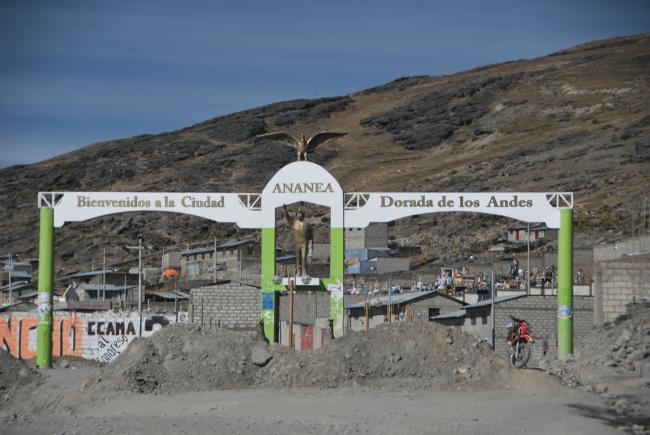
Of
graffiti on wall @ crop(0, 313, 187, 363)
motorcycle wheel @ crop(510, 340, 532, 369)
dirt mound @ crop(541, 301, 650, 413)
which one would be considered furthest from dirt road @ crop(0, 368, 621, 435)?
graffiti on wall @ crop(0, 313, 187, 363)

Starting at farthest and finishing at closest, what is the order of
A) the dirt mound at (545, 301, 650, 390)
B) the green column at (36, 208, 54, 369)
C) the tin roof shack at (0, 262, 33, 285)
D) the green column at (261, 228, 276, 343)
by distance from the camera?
the tin roof shack at (0, 262, 33, 285), the green column at (36, 208, 54, 369), the green column at (261, 228, 276, 343), the dirt mound at (545, 301, 650, 390)

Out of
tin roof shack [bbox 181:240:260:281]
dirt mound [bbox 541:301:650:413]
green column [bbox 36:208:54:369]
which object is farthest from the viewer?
tin roof shack [bbox 181:240:260:281]

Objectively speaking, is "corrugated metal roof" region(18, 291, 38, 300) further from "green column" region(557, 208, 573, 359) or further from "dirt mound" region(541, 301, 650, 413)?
"green column" region(557, 208, 573, 359)

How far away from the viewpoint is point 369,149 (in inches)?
7101

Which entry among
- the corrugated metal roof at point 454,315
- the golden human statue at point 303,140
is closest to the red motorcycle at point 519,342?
the golden human statue at point 303,140

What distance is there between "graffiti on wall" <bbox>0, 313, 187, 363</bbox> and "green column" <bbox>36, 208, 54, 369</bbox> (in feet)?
24.0

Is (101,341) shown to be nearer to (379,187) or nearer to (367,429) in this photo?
(367,429)

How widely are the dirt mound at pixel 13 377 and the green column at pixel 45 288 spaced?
2.63 m

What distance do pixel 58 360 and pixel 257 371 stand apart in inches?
482

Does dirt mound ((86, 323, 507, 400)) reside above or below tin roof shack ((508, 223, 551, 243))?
below

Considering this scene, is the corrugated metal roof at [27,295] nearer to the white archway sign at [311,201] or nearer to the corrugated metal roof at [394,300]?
the corrugated metal roof at [394,300]

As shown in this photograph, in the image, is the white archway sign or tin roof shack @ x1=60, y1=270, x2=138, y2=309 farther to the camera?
tin roof shack @ x1=60, y1=270, x2=138, y2=309

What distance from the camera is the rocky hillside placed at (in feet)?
372

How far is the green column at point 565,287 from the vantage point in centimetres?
3294
